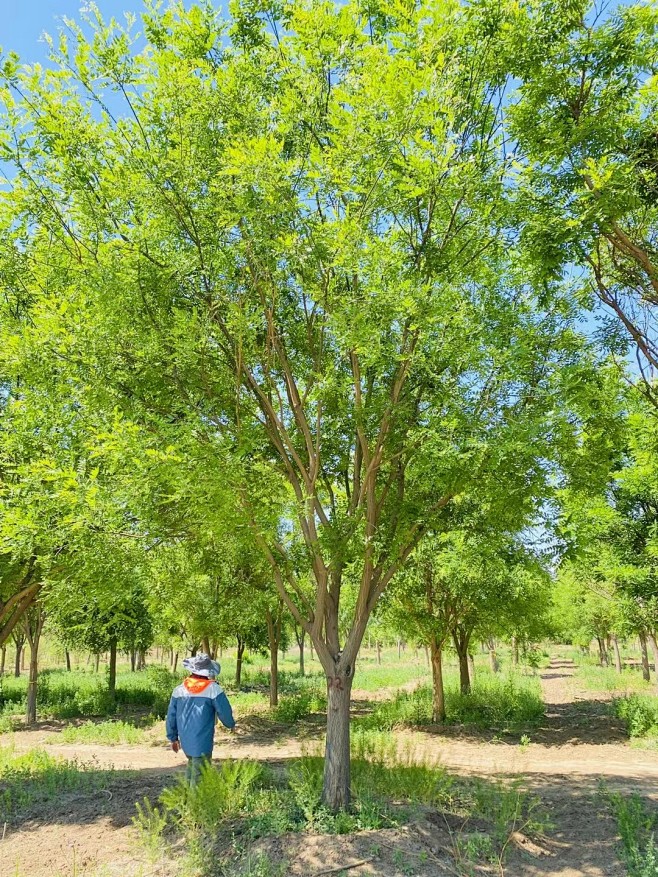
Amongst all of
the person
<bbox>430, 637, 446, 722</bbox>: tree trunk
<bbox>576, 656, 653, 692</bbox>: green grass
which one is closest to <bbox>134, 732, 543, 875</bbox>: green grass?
the person

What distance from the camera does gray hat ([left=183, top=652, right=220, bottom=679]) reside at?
633cm

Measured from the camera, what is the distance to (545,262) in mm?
5473

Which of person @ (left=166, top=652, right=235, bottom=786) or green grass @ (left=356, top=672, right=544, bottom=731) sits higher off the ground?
person @ (left=166, top=652, right=235, bottom=786)

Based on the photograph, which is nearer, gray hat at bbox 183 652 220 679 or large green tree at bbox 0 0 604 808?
large green tree at bbox 0 0 604 808

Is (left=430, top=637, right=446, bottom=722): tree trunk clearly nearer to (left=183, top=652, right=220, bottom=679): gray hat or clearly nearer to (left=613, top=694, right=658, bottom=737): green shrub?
(left=613, top=694, right=658, bottom=737): green shrub

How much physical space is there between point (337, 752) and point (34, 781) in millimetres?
4471

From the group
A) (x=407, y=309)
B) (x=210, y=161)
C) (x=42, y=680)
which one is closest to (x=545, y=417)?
(x=407, y=309)

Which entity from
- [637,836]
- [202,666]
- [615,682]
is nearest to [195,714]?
[202,666]

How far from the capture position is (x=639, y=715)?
14656 mm

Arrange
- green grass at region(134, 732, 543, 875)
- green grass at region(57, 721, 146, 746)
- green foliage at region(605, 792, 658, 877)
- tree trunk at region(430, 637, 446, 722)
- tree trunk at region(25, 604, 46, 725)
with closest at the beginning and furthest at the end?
green foliage at region(605, 792, 658, 877)
green grass at region(134, 732, 543, 875)
green grass at region(57, 721, 146, 746)
tree trunk at region(430, 637, 446, 722)
tree trunk at region(25, 604, 46, 725)

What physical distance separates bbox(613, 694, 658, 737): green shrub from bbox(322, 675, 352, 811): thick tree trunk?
10.9 metres

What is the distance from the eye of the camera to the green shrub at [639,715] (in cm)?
1409

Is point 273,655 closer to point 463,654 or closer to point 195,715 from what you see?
point 463,654

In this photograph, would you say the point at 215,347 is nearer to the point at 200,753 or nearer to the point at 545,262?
the point at 545,262
